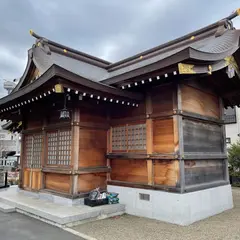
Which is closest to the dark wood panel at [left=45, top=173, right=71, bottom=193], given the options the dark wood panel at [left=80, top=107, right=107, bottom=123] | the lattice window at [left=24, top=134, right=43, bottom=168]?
the lattice window at [left=24, top=134, right=43, bottom=168]

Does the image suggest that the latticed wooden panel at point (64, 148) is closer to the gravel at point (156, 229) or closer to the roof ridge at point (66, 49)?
the gravel at point (156, 229)

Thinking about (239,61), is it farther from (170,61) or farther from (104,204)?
(104,204)

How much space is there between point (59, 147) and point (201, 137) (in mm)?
3418

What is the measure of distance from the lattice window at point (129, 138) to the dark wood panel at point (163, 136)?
0.30 m

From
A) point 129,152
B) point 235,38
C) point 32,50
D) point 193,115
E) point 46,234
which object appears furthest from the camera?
point 32,50

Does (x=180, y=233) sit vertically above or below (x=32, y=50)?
below

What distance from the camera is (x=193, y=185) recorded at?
4.84 metres

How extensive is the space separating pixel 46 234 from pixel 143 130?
280 cm

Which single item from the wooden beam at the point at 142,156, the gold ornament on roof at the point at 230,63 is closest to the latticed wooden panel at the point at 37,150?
the wooden beam at the point at 142,156

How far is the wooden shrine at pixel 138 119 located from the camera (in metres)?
4.46

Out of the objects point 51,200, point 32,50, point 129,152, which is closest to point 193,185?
point 129,152

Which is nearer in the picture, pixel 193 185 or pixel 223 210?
pixel 193 185

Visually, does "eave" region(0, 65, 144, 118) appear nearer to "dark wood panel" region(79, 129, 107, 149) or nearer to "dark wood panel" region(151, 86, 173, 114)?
"dark wood panel" region(151, 86, 173, 114)

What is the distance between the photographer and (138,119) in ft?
17.6
